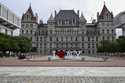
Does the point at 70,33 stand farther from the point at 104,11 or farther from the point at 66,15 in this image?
the point at 104,11

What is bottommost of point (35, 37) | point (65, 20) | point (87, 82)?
point (87, 82)

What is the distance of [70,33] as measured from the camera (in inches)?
4956

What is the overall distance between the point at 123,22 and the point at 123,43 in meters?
31.5

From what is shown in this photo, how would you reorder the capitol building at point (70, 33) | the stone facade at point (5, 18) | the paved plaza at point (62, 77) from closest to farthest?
the paved plaza at point (62, 77) < the stone facade at point (5, 18) < the capitol building at point (70, 33)

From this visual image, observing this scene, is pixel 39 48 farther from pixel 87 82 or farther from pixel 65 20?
pixel 87 82

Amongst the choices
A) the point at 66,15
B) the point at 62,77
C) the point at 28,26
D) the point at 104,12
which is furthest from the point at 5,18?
the point at 62,77

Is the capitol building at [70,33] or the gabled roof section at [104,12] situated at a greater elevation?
the gabled roof section at [104,12]

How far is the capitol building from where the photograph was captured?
410 ft

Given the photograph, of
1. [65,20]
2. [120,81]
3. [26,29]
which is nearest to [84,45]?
[65,20]

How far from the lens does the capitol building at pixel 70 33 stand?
125 m

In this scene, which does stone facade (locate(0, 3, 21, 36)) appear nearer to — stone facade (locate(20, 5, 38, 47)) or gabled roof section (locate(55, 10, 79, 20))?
stone facade (locate(20, 5, 38, 47))

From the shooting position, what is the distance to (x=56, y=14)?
12794cm

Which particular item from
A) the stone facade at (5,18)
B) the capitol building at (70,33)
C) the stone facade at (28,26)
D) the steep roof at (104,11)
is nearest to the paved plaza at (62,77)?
the stone facade at (5,18)

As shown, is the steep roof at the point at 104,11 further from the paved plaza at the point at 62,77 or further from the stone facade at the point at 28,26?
the paved plaza at the point at 62,77
